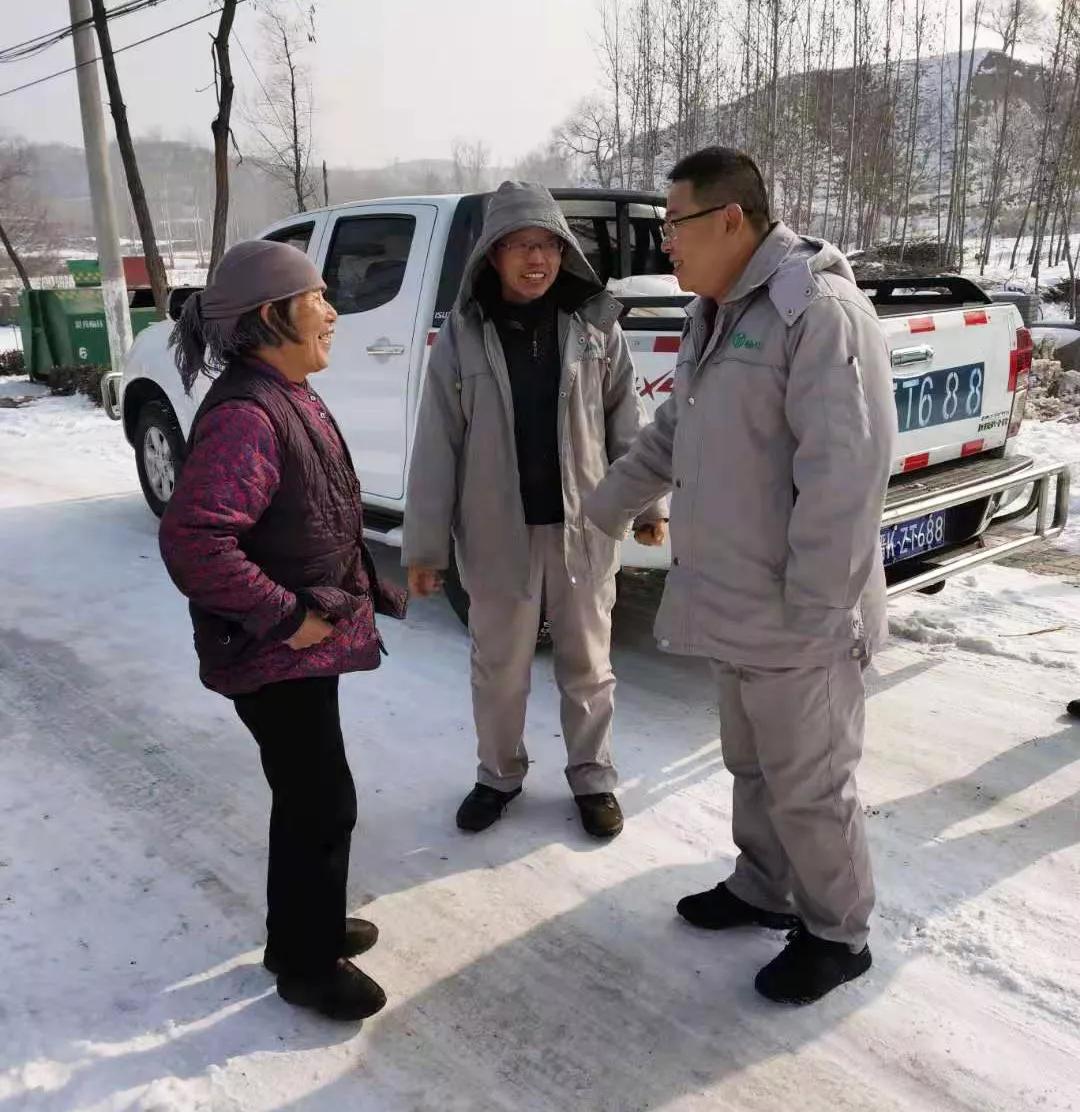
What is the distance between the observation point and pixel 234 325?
2053 millimetres

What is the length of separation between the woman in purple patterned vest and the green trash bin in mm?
14422

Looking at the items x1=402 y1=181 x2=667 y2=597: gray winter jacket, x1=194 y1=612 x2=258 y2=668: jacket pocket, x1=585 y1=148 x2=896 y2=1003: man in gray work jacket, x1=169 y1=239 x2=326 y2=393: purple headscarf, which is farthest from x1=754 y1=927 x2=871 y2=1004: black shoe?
x1=169 y1=239 x2=326 y2=393: purple headscarf

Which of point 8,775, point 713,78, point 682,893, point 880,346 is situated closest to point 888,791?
point 682,893

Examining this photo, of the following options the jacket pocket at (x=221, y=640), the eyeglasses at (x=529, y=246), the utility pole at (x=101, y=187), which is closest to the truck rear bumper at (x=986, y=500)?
the eyeglasses at (x=529, y=246)

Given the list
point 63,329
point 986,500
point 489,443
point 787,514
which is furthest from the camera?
point 63,329

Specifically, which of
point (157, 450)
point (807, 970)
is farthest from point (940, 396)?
point (157, 450)

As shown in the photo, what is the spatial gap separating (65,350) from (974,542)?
15.0 m

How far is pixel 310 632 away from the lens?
2.02m

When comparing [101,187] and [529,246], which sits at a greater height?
[101,187]

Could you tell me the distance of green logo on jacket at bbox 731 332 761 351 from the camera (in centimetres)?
207

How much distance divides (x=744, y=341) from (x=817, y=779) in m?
0.98

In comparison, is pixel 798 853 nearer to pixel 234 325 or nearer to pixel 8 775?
pixel 234 325

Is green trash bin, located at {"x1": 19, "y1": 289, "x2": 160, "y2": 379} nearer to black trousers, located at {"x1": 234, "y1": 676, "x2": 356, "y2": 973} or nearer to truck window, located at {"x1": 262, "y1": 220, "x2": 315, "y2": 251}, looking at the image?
truck window, located at {"x1": 262, "y1": 220, "x2": 315, "y2": 251}

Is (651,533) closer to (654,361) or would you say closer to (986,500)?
(654,361)
